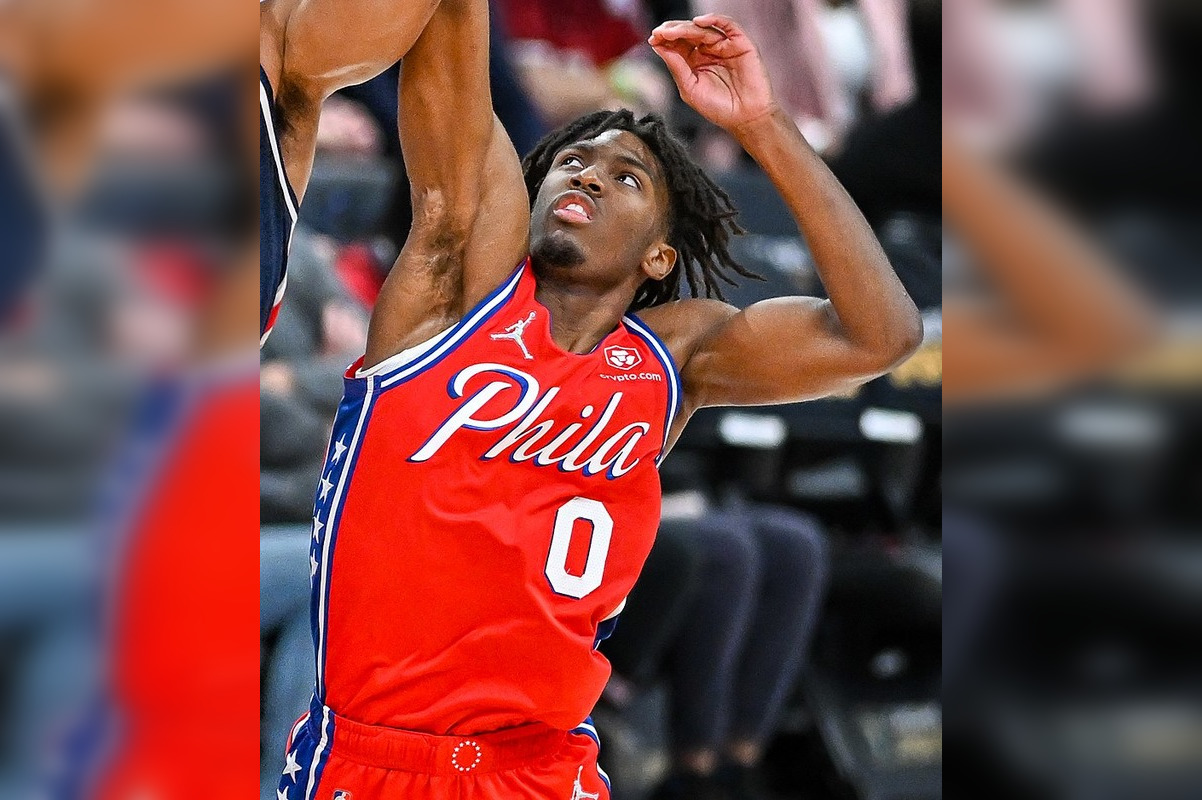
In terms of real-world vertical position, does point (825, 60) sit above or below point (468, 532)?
above

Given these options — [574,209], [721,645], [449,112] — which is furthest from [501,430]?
[721,645]

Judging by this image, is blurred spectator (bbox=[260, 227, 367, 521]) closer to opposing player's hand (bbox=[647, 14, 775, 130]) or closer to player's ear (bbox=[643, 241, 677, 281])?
player's ear (bbox=[643, 241, 677, 281])

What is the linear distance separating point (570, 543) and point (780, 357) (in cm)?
51

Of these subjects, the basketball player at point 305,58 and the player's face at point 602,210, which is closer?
the basketball player at point 305,58

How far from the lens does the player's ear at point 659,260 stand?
242 centimetres

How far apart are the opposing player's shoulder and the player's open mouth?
0.82 feet

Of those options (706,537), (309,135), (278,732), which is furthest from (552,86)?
(309,135)

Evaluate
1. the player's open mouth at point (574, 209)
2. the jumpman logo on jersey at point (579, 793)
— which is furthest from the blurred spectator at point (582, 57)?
the jumpman logo on jersey at point (579, 793)

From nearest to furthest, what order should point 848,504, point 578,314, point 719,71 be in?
point 719,71
point 578,314
point 848,504

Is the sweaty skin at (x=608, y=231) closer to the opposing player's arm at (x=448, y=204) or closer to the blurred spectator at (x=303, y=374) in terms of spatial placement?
the opposing player's arm at (x=448, y=204)

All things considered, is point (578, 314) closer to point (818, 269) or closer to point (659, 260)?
point (659, 260)

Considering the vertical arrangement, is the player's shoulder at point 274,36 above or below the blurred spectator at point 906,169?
above

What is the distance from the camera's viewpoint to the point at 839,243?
2207 millimetres
